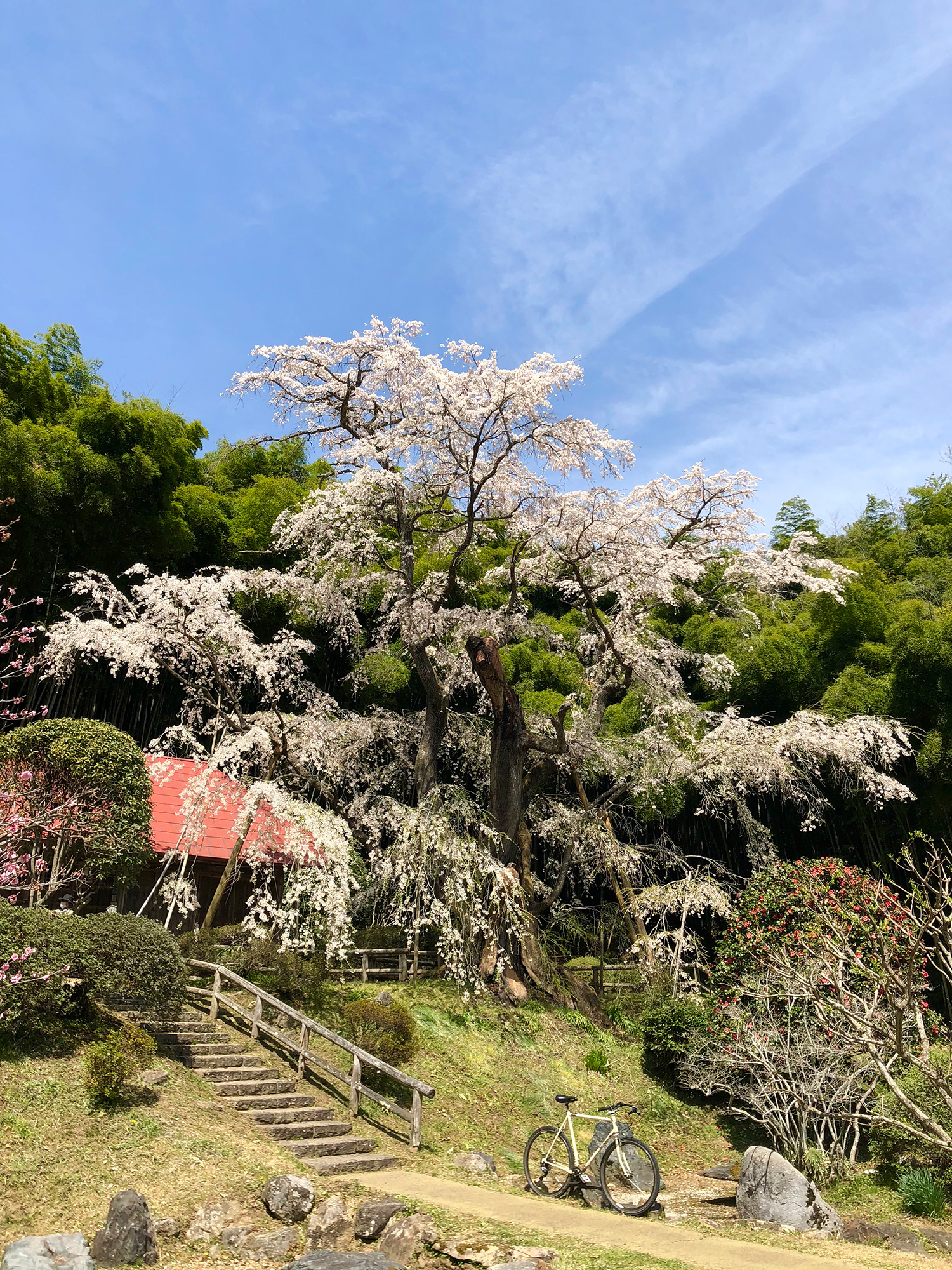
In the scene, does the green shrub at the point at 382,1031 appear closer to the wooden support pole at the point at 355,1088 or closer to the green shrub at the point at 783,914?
the wooden support pole at the point at 355,1088

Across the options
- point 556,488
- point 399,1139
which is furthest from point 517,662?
point 399,1139

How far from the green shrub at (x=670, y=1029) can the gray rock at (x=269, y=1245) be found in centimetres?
692

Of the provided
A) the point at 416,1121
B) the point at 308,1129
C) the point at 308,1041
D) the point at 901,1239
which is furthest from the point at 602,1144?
the point at 308,1041

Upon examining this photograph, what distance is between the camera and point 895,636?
12.5 metres

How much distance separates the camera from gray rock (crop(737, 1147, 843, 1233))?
7.38 metres

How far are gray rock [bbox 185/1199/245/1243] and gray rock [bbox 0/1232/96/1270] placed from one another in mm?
819

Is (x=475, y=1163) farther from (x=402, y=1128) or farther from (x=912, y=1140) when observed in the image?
(x=912, y=1140)

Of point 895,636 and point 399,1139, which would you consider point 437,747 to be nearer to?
point 399,1139

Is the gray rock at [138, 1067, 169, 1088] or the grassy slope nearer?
the grassy slope

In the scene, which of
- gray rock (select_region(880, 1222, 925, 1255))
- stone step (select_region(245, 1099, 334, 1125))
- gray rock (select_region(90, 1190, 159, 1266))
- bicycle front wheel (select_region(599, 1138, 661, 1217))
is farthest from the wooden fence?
gray rock (select_region(880, 1222, 925, 1255))

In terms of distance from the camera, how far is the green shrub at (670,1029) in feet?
38.3

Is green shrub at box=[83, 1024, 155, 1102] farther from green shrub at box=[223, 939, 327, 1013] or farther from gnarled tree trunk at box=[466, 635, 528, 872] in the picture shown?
gnarled tree trunk at box=[466, 635, 528, 872]

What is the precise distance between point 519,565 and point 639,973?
6.78m

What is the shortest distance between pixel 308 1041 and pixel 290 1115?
57.1 inches
